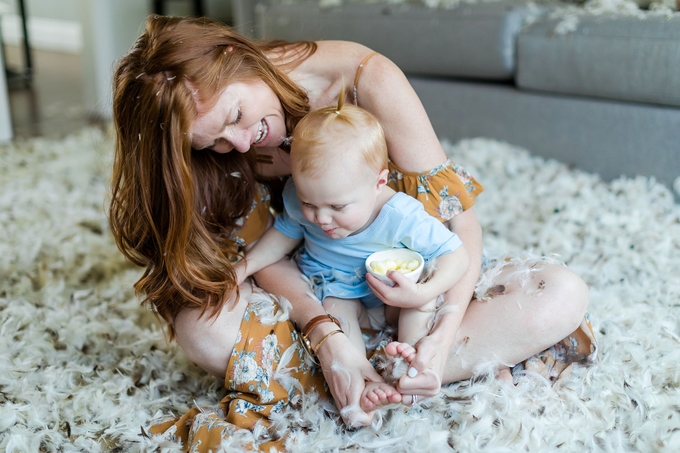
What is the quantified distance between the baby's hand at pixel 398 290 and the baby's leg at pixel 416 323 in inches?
2.0

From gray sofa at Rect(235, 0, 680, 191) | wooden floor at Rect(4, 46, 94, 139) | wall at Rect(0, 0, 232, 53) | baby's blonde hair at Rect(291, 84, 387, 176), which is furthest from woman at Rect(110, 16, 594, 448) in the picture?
wall at Rect(0, 0, 232, 53)

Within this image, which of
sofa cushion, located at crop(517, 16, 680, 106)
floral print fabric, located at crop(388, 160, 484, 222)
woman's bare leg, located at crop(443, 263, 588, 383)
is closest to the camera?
woman's bare leg, located at crop(443, 263, 588, 383)

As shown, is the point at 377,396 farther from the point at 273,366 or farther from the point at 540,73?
the point at 540,73

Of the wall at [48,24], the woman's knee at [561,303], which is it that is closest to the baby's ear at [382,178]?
the woman's knee at [561,303]

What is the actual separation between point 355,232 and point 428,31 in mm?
1607

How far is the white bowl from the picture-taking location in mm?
1088

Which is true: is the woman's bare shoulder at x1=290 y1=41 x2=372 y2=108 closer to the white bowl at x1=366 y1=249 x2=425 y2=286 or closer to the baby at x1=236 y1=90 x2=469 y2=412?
the baby at x1=236 y1=90 x2=469 y2=412

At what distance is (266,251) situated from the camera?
1.31 m

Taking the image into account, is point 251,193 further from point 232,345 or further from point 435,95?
point 435,95

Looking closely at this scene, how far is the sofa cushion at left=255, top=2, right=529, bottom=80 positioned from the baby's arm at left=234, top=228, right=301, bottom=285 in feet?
3.73

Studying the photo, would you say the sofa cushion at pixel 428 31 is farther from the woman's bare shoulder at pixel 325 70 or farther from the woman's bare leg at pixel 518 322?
the woman's bare leg at pixel 518 322

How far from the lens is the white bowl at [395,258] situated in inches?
42.8

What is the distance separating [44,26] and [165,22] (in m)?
5.96

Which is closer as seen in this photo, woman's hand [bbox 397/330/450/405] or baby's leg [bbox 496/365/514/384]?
woman's hand [bbox 397/330/450/405]
